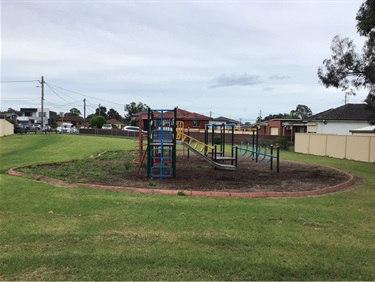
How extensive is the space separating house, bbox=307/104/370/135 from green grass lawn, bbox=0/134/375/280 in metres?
32.1

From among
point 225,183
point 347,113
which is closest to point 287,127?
point 347,113

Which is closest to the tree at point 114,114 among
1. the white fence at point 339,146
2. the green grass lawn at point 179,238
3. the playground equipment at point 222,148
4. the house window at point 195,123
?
the house window at point 195,123

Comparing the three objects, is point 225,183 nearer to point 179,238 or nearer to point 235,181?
point 235,181

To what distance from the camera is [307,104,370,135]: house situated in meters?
36.9

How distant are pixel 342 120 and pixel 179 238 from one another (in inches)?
1440

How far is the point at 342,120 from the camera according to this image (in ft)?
123

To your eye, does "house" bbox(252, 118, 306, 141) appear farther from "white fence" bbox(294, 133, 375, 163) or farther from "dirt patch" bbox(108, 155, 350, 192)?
"dirt patch" bbox(108, 155, 350, 192)

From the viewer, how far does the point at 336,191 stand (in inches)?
386

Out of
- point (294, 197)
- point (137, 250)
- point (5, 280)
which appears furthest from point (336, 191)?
point (5, 280)

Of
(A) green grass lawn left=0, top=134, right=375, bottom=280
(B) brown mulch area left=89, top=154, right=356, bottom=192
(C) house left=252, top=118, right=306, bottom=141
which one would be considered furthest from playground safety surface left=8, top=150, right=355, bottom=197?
(C) house left=252, top=118, right=306, bottom=141

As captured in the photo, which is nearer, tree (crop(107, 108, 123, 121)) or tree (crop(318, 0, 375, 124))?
tree (crop(318, 0, 375, 124))

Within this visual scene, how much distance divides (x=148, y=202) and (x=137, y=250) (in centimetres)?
270

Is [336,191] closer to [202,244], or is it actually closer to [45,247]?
[202,244]

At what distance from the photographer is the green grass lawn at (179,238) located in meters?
4.04
